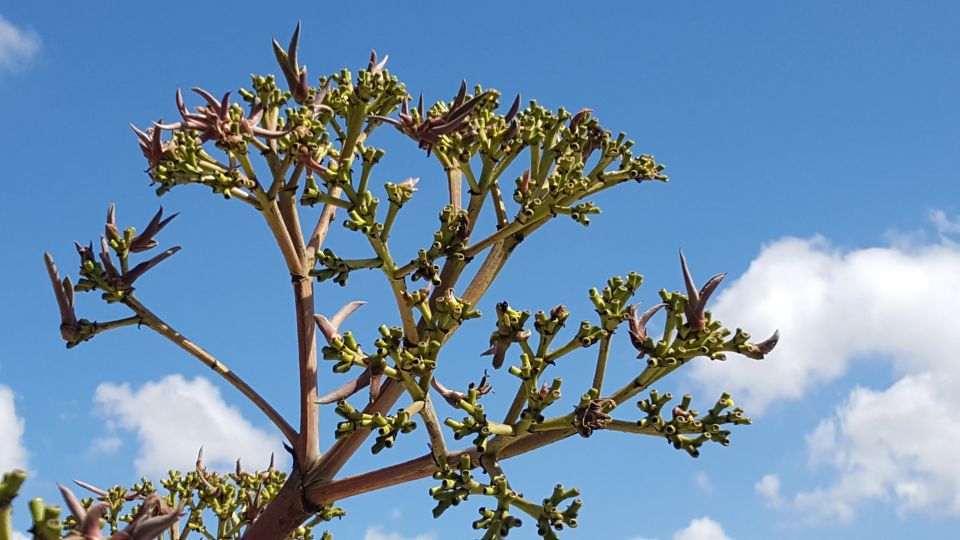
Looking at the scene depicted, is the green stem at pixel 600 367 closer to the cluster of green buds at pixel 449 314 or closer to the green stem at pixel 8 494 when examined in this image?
the cluster of green buds at pixel 449 314

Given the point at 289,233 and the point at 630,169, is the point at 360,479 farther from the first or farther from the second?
the point at 630,169

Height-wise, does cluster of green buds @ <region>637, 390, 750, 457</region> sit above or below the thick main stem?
below

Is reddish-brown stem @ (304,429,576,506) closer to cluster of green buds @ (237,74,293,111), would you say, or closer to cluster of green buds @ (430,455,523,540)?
cluster of green buds @ (430,455,523,540)

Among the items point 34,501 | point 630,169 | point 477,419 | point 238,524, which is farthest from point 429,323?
point 238,524

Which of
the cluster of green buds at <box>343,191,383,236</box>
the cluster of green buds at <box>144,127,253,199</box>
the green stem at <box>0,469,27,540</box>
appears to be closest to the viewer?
the green stem at <box>0,469,27,540</box>

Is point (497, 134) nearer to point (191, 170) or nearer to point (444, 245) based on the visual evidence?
A: point (444, 245)

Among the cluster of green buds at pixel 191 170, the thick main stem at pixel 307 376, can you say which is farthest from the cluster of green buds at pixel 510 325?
the cluster of green buds at pixel 191 170

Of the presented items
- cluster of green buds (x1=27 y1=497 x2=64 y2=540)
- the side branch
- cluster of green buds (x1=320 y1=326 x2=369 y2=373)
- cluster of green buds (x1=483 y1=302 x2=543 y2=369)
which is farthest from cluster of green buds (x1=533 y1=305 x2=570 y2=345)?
cluster of green buds (x1=27 y1=497 x2=64 y2=540)

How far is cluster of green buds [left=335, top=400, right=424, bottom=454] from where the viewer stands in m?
3.93

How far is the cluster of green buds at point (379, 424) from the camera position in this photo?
3.93 metres

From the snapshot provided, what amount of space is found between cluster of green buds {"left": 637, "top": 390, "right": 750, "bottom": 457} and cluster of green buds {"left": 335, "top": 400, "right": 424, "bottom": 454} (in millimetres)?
1009

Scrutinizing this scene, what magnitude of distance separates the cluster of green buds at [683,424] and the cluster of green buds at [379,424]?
1.01 m

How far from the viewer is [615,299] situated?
421cm

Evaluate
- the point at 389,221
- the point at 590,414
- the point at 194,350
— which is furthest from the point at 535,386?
the point at 194,350
